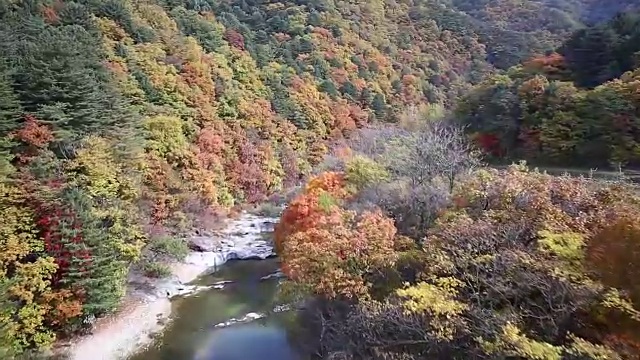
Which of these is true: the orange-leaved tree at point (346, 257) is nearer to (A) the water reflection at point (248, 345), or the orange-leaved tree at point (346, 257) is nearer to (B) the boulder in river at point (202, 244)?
(A) the water reflection at point (248, 345)

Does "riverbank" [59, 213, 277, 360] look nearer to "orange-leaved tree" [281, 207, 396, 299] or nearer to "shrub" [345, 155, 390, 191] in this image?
"orange-leaved tree" [281, 207, 396, 299]

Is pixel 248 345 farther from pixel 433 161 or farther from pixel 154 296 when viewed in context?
pixel 433 161

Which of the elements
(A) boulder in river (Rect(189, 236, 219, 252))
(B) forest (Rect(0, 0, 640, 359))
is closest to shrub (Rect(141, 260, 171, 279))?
(B) forest (Rect(0, 0, 640, 359))

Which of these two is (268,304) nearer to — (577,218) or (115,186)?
(115,186)

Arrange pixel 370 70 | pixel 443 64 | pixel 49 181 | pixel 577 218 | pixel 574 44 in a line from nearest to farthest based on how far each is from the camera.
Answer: pixel 577 218
pixel 49 181
pixel 574 44
pixel 370 70
pixel 443 64

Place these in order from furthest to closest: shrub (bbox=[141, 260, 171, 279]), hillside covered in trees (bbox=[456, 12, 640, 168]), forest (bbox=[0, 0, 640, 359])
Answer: shrub (bbox=[141, 260, 171, 279]), hillside covered in trees (bbox=[456, 12, 640, 168]), forest (bbox=[0, 0, 640, 359])

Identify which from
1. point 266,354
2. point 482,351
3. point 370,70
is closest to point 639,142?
point 482,351

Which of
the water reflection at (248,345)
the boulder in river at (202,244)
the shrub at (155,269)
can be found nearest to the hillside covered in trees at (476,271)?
the water reflection at (248,345)
